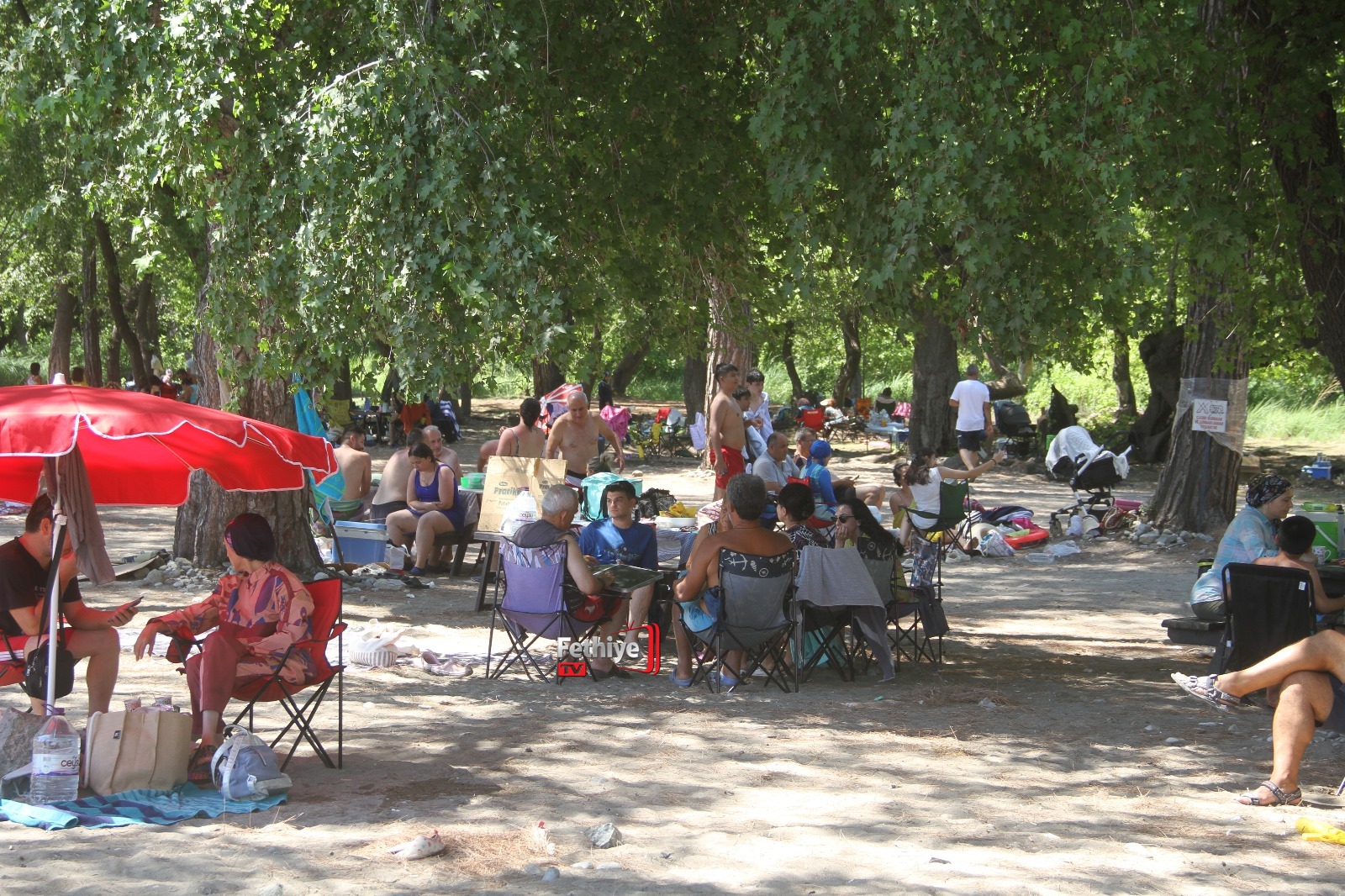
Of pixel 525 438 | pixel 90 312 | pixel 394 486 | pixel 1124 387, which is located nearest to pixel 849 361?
pixel 1124 387

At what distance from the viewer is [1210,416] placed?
1372cm

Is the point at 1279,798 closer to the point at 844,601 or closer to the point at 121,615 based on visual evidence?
the point at 844,601

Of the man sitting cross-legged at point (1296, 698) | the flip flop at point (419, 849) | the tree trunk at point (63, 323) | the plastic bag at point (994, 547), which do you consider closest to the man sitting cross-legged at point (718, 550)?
the man sitting cross-legged at point (1296, 698)

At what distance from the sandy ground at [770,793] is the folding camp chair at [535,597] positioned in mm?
343

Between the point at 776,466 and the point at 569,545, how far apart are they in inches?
136

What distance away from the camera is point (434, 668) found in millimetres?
7941

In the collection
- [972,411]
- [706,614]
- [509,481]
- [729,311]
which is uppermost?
[729,311]

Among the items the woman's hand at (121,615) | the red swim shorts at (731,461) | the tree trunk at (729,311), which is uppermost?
the tree trunk at (729,311)

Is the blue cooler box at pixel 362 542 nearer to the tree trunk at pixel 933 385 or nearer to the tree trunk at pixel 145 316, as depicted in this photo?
the tree trunk at pixel 933 385

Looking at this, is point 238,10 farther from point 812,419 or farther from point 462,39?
point 812,419

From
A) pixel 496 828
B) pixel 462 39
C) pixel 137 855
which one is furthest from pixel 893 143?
pixel 137 855

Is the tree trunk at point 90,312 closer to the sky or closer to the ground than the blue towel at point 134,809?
closer to the sky

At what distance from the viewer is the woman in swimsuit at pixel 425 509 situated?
11.3 metres

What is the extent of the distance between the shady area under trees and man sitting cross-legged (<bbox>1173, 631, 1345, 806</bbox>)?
28cm
